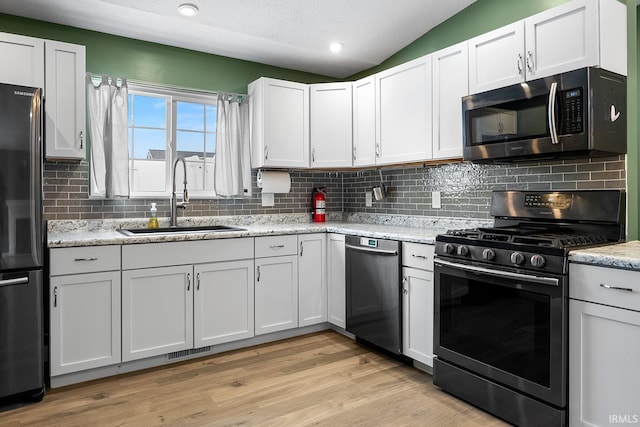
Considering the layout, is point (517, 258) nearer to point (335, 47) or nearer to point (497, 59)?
point (497, 59)

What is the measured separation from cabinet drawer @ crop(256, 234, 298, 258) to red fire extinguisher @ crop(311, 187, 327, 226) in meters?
0.82

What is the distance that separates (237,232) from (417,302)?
1345mm

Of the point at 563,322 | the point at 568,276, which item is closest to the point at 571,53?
the point at 568,276

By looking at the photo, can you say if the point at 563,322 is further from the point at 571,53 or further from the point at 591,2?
the point at 591,2

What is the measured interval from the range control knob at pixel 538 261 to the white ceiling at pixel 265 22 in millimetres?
2082

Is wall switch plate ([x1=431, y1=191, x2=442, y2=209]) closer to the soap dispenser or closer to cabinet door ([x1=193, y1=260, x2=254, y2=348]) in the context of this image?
cabinet door ([x1=193, y1=260, x2=254, y2=348])

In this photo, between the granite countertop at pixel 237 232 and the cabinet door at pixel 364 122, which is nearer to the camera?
the granite countertop at pixel 237 232

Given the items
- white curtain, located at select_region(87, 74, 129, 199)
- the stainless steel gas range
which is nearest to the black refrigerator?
white curtain, located at select_region(87, 74, 129, 199)

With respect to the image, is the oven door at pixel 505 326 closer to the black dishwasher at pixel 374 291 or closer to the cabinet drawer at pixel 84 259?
the black dishwasher at pixel 374 291

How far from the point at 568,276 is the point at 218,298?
216cm

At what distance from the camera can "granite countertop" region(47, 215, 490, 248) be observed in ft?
8.64

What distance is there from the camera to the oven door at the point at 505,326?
1.93m

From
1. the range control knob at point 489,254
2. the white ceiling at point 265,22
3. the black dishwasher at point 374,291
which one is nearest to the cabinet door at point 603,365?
the range control knob at point 489,254

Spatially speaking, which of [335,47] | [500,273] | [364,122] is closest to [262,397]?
[500,273]
